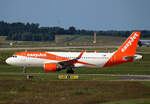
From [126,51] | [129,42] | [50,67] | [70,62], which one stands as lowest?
[50,67]

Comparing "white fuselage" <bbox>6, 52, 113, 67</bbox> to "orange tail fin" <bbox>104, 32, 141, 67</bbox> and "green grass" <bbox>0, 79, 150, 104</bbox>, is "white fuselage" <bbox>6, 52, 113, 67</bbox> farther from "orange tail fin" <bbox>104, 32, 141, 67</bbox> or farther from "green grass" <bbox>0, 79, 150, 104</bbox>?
"green grass" <bbox>0, 79, 150, 104</bbox>

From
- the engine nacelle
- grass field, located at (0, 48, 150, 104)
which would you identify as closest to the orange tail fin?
the engine nacelle

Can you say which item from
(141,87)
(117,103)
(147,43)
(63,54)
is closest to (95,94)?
(117,103)

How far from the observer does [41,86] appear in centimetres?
3691

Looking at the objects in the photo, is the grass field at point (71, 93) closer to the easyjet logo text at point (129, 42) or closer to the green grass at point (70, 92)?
the green grass at point (70, 92)

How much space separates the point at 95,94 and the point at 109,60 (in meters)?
21.5

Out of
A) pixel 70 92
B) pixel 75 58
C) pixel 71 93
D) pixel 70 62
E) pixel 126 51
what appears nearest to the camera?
pixel 71 93

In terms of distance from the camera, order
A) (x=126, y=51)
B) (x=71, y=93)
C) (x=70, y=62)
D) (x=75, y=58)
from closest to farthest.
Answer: (x=71, y=93)
(x=70, y=62)
(x=75, y=58)
(x=126, y=51)

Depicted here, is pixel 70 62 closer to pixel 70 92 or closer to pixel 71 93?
pixel 70 92

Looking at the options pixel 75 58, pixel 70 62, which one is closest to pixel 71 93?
pixel 70 62

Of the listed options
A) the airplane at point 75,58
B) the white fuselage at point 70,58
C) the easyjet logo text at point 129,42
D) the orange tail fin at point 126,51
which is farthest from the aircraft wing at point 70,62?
the easyjet logo text at point 129,42

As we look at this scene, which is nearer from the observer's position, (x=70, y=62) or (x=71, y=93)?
(x=71, y=93)

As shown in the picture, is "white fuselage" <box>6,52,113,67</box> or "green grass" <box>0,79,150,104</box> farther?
"white fuselage" <box>6,52,113,67</box>

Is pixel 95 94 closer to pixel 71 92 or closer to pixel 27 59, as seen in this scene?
pixel 71 92
